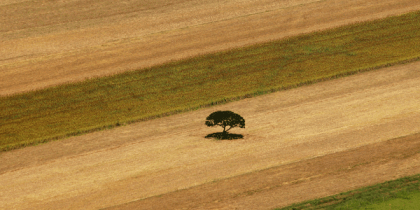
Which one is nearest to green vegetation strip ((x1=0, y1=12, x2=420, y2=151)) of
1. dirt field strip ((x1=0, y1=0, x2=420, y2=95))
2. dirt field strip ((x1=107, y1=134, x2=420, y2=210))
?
dirt field strip ((x1=0, y1=0, x2=420, y2=95))

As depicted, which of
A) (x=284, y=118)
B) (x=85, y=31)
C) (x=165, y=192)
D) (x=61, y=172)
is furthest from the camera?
(x=85, y=31)

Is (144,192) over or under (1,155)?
under

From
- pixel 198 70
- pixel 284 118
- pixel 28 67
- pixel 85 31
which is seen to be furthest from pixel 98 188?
pixel 85 31

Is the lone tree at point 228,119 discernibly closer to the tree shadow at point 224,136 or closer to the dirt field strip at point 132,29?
the tree shadow at point 224,136

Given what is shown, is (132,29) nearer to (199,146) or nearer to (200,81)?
(200,81)

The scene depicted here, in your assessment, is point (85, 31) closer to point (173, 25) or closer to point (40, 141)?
point (173, 25)

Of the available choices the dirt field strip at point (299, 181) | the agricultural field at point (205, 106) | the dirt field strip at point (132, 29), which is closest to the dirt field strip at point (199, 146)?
the agricultural field at point (205, 106)

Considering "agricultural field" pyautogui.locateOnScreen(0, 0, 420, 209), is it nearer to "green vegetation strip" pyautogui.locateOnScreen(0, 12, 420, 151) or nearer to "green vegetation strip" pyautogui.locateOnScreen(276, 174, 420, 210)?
"green vegetation strip" pyautogui.locateOnScreen(0, 12, 420, 151)
